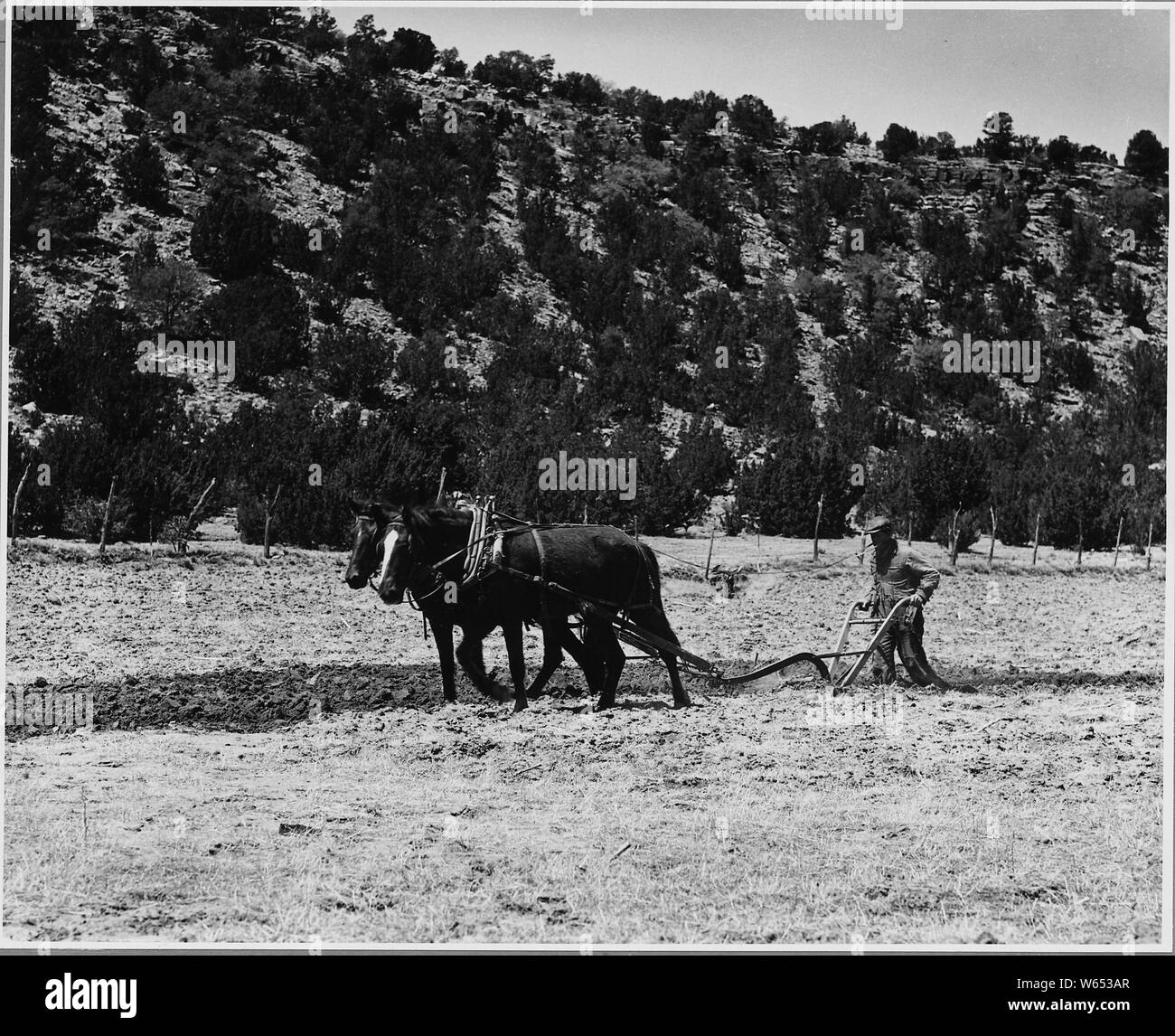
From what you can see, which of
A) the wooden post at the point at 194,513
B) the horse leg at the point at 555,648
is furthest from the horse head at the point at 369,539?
the wooden post at the point at 194,513

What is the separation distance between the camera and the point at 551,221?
67.7 feet

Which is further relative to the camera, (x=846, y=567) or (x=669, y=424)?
(x=669, y=424)

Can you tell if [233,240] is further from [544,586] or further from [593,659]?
[593,659]

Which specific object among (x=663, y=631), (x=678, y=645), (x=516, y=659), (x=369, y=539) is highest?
(x=369, y=539)

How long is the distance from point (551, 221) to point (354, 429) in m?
7.00

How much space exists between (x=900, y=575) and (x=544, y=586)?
3.67 meters

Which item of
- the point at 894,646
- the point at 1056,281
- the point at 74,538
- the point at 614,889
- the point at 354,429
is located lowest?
the point at 614,889

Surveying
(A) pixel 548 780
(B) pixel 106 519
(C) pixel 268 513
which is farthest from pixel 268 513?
(A) pixel 548 780

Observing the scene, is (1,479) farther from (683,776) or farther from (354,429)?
(683,776)

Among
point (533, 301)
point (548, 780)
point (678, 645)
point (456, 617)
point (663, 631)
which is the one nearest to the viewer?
point (548, 780)

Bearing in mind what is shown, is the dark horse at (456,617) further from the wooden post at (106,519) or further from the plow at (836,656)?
the wooden post at (106,519)

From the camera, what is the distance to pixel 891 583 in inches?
517

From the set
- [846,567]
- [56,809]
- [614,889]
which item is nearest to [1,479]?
[56,809]

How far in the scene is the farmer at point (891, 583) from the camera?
42.7 feet
